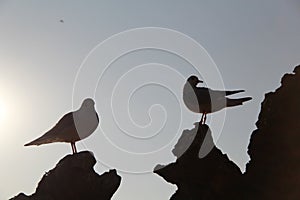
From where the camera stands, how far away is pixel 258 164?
84 cm

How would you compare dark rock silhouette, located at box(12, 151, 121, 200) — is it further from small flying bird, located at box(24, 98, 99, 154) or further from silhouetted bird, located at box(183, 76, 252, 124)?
silhouetted bird, located at box(183, 76, 252, 124)

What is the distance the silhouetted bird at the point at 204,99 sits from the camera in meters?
0.87

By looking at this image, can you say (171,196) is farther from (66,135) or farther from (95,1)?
(95,1)

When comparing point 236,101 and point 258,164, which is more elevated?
point 236,101

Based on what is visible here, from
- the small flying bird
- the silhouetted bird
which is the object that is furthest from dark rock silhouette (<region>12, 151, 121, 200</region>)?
the silhouetted bird

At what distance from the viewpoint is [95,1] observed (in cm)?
94

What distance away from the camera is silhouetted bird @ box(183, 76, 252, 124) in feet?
2.84

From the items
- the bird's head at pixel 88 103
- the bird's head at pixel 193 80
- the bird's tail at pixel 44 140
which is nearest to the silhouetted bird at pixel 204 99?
the bird's head at pixel 193 80

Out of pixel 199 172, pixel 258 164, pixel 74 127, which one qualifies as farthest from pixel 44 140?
pixel 258 164

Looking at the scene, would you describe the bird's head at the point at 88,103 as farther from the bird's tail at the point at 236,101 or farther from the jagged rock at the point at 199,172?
the bird's tail at the point at 236,101

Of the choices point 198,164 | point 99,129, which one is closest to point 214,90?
point 198,164

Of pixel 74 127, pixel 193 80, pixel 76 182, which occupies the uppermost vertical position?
pixel 193 80

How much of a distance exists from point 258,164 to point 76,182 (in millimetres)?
397

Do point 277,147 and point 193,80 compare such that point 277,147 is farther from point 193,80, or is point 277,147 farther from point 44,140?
point 44,140
